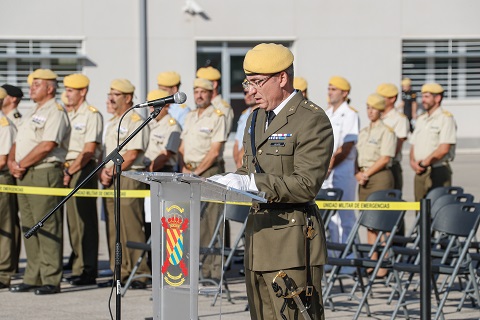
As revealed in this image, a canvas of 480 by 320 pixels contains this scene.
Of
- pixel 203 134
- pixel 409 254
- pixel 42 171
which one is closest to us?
pixel 409 254

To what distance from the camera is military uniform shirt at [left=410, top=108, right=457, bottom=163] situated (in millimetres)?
12133

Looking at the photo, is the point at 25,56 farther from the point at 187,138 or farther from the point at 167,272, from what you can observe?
the point at 167,272

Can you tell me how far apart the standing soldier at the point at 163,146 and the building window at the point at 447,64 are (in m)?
14.5

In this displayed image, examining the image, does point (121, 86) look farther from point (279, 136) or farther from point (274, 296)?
point (274, 296)

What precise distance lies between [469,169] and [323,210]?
1170 cm

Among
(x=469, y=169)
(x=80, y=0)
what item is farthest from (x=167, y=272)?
(x=80, y=0)

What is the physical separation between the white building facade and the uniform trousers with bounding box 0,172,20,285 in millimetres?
12337

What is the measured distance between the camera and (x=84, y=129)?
422 inches

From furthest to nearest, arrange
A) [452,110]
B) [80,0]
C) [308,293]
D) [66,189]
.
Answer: [452,110] < [80,0] < [66,189] < [308,293]

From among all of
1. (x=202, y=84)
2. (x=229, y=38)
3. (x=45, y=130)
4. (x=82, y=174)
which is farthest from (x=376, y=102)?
(x=229, y=38)

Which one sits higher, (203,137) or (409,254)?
(203,137)

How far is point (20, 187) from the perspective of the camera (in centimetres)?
1016

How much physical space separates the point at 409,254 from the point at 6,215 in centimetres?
401

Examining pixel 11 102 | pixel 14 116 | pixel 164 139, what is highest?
pixel 11 102
